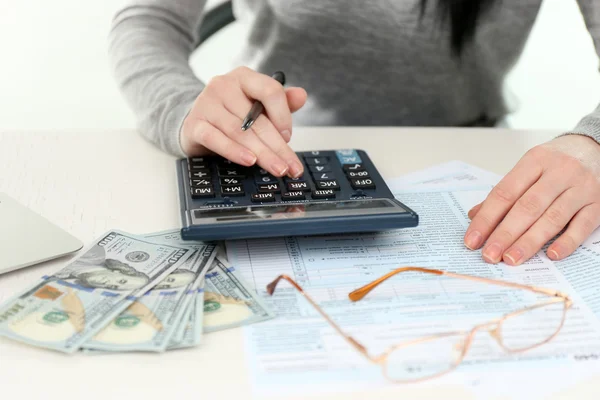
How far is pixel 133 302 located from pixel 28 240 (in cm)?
15

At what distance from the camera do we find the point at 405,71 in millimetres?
1110

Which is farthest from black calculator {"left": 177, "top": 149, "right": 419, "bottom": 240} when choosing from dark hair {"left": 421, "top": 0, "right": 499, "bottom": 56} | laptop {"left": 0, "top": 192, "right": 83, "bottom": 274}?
dark hair {"left": 421, "top": 0, "right": 499, "bottom": 56}

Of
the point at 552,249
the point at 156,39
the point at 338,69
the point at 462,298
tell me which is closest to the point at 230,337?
the point at 462,298

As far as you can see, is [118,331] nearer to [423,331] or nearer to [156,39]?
[423,331]

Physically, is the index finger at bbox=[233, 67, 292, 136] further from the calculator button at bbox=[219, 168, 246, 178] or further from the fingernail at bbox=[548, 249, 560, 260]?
the fingernail at bbox=[548, 249, 560, 260]

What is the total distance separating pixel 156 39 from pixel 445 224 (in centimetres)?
54

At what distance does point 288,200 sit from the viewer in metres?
0.63

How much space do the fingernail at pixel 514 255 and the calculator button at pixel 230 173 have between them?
28cm

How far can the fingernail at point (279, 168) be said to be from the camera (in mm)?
679

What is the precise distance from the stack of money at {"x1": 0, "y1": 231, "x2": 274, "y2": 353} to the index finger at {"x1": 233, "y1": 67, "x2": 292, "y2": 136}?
0.20 metres

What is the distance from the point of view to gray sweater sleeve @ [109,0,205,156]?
2.71 ft

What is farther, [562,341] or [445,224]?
[445,224]

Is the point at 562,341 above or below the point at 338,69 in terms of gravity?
above

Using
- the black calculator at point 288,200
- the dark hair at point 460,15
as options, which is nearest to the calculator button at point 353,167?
the black calculator at point 288,200
